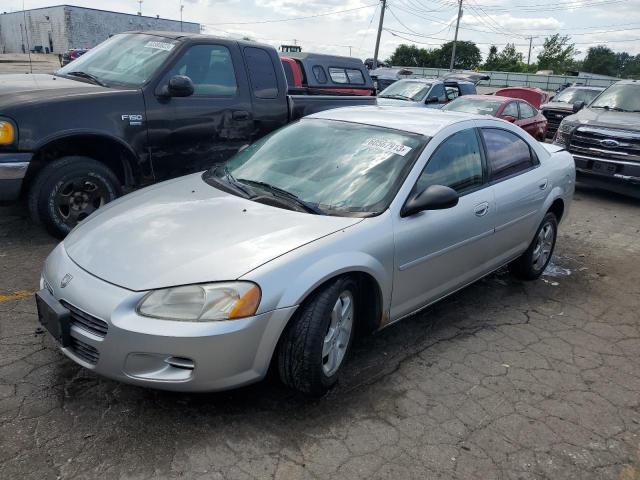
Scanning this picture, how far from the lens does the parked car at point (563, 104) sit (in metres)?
15.4

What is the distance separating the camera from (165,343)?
2467 mm

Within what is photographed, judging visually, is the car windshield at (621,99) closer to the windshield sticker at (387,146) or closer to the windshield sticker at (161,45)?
the windshield sticker at (387,146)

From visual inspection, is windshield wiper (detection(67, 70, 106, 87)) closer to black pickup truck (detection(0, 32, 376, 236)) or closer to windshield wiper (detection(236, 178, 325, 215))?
black pickup truck (detection(0, 32, 376, 236))

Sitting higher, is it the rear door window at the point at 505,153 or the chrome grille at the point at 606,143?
the rear door window at the point at 505,153

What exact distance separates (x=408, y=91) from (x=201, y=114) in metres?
9.20

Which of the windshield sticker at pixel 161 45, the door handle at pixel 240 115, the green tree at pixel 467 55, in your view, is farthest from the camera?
the green tree at pixel 467 55

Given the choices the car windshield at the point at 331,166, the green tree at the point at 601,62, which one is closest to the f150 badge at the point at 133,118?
the car windshield at the point at 331,166

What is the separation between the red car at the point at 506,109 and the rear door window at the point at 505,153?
7.24 meters

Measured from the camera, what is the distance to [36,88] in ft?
16.1

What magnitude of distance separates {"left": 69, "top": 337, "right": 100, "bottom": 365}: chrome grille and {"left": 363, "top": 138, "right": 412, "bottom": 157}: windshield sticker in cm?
213

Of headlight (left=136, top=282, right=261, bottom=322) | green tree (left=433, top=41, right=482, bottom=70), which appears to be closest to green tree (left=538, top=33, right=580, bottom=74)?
green tree (left=433, top=41, right=482, bottom=70)

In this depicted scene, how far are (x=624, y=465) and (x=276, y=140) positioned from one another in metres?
2.99

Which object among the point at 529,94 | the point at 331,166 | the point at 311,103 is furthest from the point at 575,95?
the point at 331,166

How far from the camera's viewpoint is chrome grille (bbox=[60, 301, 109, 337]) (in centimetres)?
256
